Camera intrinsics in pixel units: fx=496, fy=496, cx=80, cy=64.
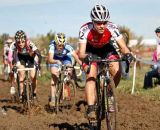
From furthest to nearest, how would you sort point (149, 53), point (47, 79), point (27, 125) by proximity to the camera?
point (149, 53) → point (47, 79) → point (27, 125)

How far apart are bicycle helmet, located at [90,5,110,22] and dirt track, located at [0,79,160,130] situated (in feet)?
7.57

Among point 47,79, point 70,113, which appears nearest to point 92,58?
point 70,113

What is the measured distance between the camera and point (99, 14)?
845cm

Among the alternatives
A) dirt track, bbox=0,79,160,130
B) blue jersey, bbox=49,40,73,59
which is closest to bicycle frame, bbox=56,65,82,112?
dirt track, bbox=0,79,160,130

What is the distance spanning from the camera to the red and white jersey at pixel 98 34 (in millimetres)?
8742

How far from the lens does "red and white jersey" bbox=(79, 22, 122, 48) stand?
8.74m

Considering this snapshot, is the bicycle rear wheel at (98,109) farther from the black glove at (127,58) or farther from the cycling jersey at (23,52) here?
the cycling jersey at (23,52)

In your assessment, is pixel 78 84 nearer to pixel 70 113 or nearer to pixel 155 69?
pixel 155 69

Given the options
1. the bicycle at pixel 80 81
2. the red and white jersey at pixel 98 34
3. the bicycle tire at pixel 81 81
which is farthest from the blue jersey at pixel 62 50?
the bicycle tire at pixel 81 81

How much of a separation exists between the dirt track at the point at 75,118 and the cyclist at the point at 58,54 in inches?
33.6

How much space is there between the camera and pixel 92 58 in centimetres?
812

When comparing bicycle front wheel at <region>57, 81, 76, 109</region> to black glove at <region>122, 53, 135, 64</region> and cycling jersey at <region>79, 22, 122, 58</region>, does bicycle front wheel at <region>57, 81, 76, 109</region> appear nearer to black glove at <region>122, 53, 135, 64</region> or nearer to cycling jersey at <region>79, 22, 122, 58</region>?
cycling jersey at <region>79, 22, 122, 58</region>

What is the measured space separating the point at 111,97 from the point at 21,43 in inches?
202

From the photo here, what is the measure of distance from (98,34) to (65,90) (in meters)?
3.85
